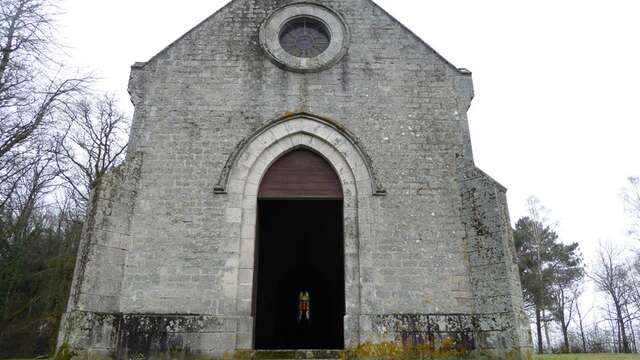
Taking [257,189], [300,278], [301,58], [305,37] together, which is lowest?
[300,278]

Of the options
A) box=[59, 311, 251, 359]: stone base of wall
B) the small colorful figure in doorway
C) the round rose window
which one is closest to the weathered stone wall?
box=[59, 311, 251, 359]: stone base of wall

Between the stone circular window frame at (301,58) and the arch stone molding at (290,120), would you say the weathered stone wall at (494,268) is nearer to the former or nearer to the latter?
the arch stone molding at (290,120)

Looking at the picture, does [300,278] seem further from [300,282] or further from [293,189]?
[293,189]

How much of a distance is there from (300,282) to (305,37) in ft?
31.8

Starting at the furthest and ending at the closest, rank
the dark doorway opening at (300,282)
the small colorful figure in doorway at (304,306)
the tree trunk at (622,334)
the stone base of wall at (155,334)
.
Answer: the tree trunk at (622,334)
the small colorful figure in doorway at (304,306)
the dark doorway opening at (300,282)
the stone base of wall at (155,334)

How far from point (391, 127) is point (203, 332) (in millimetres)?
5609

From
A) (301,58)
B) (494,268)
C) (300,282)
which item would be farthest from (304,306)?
(301,58)

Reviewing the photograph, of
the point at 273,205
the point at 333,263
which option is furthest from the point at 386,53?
the point at 333,263

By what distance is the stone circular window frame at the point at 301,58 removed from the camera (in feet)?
34.2

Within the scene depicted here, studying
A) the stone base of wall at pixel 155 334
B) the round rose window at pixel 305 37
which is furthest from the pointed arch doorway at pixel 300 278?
the stone base of wall at pixel 155 334

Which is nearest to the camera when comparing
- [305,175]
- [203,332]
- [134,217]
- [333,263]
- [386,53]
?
[203,332]

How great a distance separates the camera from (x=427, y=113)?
1017 centimetres

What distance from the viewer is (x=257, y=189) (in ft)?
31.6

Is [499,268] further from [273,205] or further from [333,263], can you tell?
[333,263]
